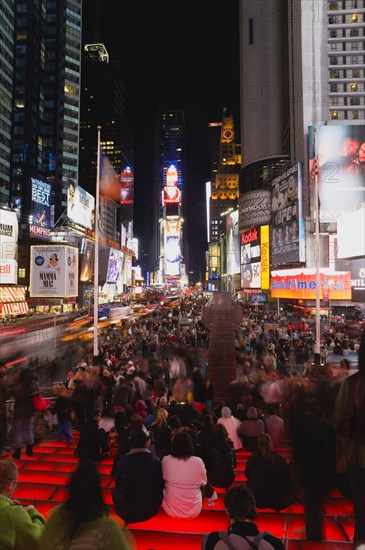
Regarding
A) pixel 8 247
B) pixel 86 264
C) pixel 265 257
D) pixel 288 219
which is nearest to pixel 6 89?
pixel 86 264

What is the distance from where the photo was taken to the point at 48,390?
12297 millimetres

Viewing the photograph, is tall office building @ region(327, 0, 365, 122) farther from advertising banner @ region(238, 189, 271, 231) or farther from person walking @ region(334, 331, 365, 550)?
person walking @ region(334, 331, 365, 550)

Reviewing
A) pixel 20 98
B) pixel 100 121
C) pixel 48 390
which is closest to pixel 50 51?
pixel 20 98

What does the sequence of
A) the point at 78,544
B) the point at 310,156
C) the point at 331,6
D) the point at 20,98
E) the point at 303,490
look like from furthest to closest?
the point at 20,98
the point at 331,6
the point at 310,156
the point at 303,490
the point at 78,544

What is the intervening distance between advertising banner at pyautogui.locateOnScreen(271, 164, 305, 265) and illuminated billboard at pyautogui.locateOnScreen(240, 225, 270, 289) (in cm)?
552

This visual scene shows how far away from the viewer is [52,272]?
1399 inches

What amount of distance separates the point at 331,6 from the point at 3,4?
206ft

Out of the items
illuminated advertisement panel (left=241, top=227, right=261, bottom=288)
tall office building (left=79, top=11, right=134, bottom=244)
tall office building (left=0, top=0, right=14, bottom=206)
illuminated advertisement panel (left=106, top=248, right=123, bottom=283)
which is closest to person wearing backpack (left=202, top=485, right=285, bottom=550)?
illuminated advertisement panel (left=106, top=248, right=123, bottom=283)

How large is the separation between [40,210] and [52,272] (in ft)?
85.4

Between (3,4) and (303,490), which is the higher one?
(3,4)

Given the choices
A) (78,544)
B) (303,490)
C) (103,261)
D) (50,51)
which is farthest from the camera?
(50,51)

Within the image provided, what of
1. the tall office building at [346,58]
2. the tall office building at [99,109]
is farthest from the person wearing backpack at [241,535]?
the tall office building at [99,109]

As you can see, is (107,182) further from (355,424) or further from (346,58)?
(346,58)

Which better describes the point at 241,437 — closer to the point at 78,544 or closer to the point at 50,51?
the point at 78,544
